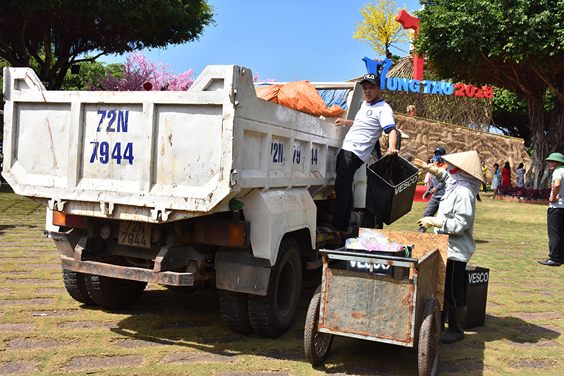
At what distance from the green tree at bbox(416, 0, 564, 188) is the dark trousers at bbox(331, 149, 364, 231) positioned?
49.9 feet

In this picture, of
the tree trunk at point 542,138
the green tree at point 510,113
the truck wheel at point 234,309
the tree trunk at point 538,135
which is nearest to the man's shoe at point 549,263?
the truck wheel at point 234,309

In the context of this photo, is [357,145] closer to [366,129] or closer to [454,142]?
[366,129]

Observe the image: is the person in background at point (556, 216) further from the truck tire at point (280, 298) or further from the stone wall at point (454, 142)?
the stone wall at point (454, 142)

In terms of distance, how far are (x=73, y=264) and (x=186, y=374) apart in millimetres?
1441

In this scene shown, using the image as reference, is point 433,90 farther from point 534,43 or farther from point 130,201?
point 130,201

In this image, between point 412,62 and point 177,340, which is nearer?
point 177,340

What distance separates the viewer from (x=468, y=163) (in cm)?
461

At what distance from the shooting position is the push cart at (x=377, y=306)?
3.54 m

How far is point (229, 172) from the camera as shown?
3662mm

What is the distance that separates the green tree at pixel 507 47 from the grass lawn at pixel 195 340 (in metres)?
14.0

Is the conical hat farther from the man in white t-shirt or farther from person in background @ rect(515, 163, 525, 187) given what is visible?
person in background @ rect(515, 163, 525, 187)

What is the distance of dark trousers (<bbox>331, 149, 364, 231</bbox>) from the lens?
5543 millimetres

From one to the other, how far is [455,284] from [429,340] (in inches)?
55.1

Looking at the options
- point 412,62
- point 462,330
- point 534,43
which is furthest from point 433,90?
point 462,330
